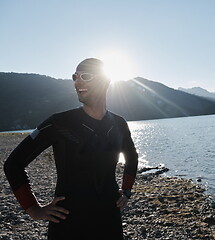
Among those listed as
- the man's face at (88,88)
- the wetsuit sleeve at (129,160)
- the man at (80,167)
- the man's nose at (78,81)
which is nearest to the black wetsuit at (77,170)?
the man at (80,167)

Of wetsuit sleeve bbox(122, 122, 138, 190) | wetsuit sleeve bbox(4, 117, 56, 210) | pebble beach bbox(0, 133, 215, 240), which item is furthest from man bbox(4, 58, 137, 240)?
pebble beach bbox(0, 133, 215, 240)

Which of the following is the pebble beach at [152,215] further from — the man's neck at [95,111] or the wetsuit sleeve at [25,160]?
the man's neck at [95,111]

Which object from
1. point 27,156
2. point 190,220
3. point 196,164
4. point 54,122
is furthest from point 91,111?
point 196,164

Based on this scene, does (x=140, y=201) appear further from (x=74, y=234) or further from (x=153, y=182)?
(x=74, y=234)

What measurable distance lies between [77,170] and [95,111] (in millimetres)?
Result: 863

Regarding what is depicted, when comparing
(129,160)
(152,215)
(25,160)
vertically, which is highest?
(25,160)

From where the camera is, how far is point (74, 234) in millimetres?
3309

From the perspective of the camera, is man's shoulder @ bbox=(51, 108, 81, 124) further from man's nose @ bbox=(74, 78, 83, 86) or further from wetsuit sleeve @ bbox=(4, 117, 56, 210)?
man's nose @ bbox=(74, 78, 83, 86)

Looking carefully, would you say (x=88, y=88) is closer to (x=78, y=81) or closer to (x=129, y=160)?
(x=78, y=81)

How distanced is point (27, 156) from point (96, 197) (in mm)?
1028

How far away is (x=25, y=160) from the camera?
335cm

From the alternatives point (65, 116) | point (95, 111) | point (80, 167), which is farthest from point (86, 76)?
point (80, 167)

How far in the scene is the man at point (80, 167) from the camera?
10.8 ft

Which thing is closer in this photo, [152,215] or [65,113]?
[65,113]
